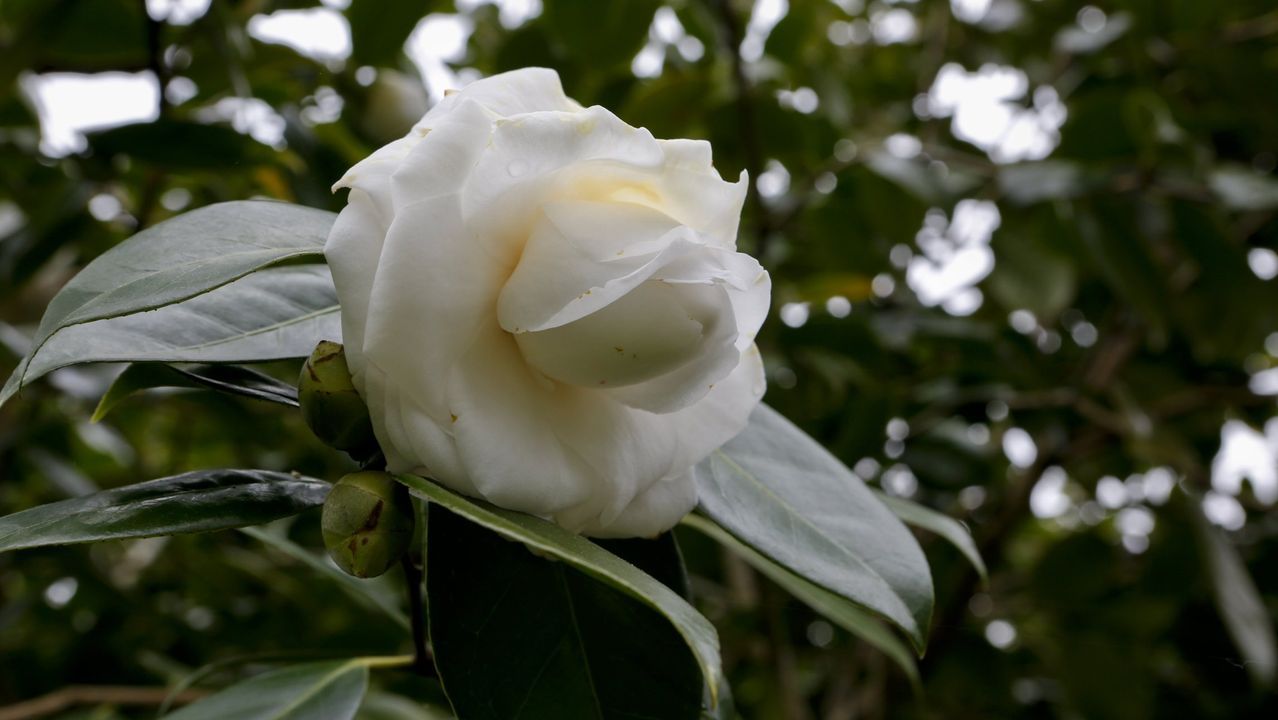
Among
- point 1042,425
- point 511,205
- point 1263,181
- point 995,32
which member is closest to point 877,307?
point 1042,425

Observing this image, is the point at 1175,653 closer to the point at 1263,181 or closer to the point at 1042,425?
the point at 1042,425

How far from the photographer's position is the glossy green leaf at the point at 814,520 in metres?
0.44

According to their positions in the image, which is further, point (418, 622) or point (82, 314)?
point (418, 622)

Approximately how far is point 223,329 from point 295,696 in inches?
8.7

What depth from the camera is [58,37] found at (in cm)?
104

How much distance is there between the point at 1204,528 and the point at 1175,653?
0.43 meters

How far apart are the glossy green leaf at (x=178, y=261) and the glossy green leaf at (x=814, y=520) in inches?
8.5

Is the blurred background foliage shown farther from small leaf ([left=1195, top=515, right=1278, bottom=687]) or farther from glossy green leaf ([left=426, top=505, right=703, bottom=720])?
glossy green leaf ([left=426, top=505, right=703, bottom=720])

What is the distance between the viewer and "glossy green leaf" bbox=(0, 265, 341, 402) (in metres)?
0.38

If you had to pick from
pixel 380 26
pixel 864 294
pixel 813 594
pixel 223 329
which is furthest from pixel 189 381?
pixel 864 294

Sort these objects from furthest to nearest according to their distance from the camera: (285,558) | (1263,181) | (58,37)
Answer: (285,558), (1263,181), (58,37)

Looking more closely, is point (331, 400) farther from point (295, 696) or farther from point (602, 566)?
point (295, 696)

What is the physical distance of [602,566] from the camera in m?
0.32

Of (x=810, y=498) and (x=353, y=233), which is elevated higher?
(x=353, y=233)
